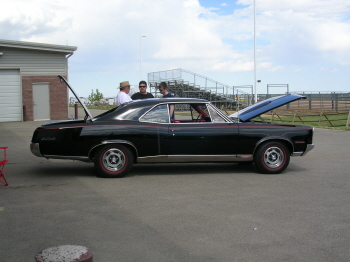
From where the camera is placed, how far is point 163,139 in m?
8.38

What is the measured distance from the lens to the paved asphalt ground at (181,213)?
457 centimetres

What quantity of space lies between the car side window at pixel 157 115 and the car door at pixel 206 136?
0.18 metres

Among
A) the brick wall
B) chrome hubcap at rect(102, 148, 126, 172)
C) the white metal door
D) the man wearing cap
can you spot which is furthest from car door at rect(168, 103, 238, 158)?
the white metal door

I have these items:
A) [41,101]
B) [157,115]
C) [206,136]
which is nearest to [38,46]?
[41,101]

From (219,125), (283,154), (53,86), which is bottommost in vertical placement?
(283,154)

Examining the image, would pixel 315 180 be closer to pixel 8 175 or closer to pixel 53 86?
pixel 8 175

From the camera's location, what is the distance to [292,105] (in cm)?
4141

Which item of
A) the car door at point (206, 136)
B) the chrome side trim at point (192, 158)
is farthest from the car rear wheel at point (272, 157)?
the car door at point (206, 136)

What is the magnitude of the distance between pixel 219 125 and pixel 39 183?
3.27 meters

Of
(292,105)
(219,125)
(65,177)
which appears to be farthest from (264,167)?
(292,105)

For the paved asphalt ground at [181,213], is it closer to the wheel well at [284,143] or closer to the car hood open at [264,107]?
the wheel well at [284,143]

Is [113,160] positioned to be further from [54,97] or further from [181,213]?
[54,97]

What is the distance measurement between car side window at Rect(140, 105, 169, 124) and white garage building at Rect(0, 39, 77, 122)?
17.7m

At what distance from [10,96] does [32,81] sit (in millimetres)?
1366
